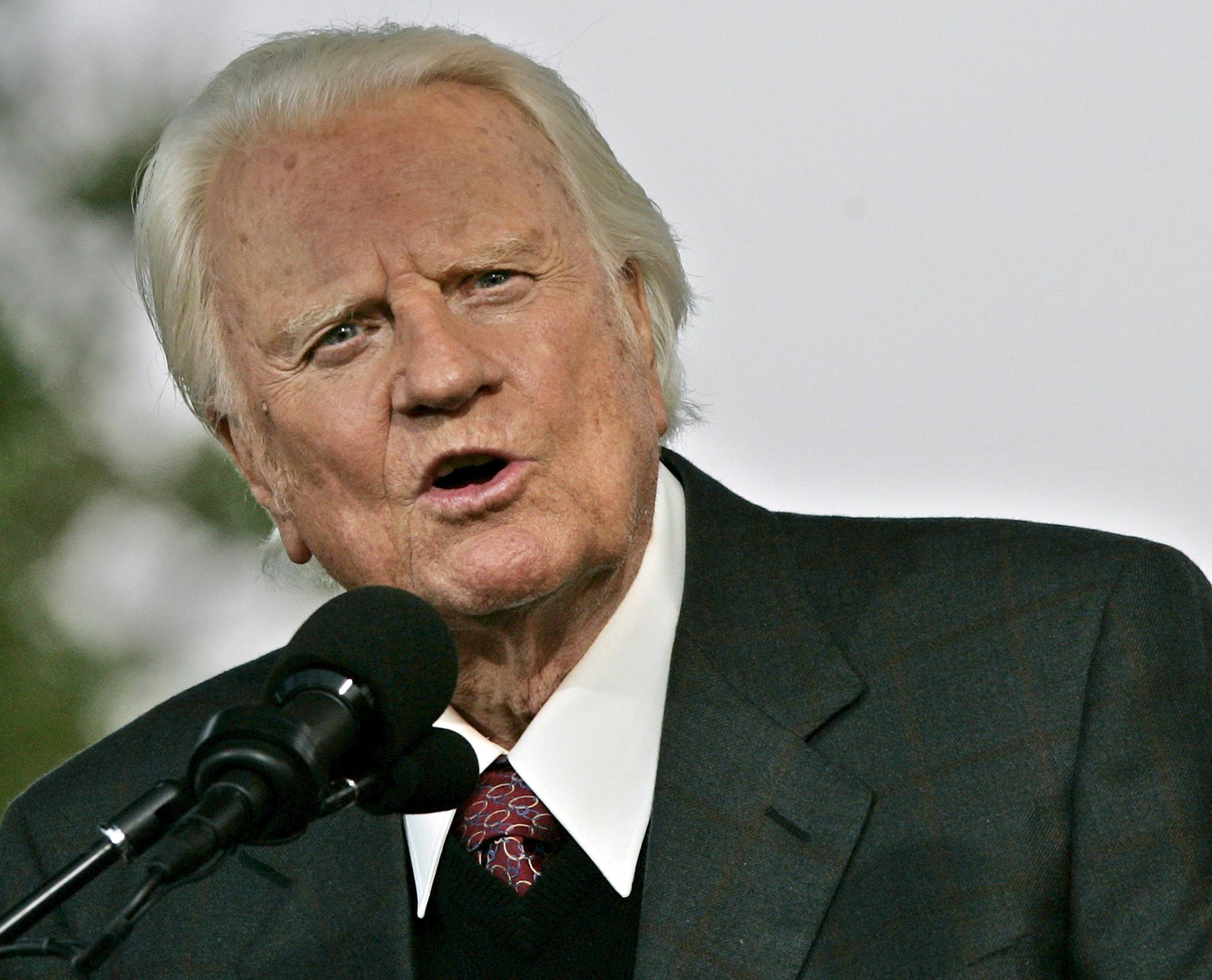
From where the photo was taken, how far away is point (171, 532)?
145 inches

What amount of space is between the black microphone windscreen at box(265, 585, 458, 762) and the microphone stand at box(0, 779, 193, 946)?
0.13m

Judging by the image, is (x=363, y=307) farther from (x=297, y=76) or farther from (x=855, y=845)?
(x=855, y=845)

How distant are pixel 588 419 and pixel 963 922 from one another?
76 cm

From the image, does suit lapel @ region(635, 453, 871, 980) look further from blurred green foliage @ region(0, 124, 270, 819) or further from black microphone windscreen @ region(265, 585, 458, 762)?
blurred green foliage @ region(0, 124, 270, 819)

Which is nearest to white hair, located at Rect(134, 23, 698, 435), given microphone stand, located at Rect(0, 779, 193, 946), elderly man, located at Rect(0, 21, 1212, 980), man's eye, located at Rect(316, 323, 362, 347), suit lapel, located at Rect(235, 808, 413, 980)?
elderly man, located at Rect(0, 21, 1212, 980)

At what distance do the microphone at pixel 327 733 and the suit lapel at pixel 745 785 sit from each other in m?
0.51

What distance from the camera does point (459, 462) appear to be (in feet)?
6.71

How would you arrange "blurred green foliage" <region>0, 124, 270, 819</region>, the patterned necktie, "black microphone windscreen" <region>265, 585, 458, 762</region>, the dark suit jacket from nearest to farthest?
"black microphone windscreen" <region>265, 585, 458, 762</region>, the dark suit jacket, the patterned necktie, "blurred green foliage" <region>0, 124, 270, 819</region>

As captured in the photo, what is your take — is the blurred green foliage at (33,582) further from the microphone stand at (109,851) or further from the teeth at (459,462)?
the microphone stand at (109,851)

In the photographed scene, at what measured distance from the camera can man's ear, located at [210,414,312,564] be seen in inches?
93.6

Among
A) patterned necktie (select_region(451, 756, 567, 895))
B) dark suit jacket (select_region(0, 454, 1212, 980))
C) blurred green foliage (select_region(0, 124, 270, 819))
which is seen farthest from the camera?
blurred green foliage (select_region(0, 124, 270, 819))

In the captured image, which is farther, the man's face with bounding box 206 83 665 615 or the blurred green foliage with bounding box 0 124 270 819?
the blurred green foliage with bounding box 0 124 270 819

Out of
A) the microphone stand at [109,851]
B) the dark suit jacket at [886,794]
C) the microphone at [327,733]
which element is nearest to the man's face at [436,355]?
the dark suit jacket at [886,794]

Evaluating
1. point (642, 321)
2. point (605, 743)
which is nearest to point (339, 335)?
point (642, 321)
